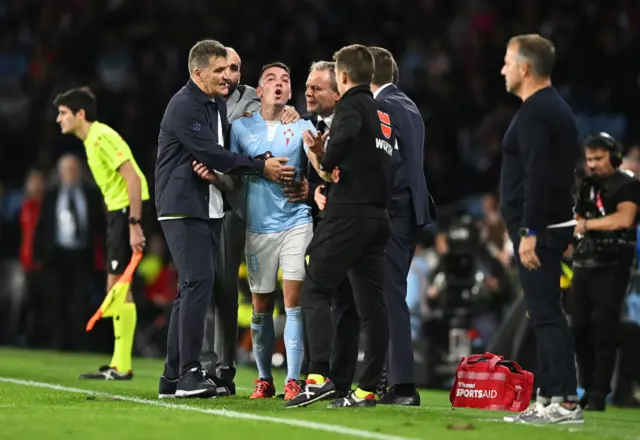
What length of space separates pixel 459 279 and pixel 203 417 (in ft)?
23.1

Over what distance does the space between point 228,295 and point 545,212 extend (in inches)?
129

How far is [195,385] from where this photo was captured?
9.21 m

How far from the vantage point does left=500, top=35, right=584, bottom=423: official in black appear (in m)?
7.89

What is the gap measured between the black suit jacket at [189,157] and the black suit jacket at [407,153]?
0.94 metres

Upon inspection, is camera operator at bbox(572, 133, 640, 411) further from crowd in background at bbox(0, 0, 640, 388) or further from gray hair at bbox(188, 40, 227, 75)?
crowd in background at bbox(0, 0, 640, 388)

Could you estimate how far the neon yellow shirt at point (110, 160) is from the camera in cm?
1167

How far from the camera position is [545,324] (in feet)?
26.2

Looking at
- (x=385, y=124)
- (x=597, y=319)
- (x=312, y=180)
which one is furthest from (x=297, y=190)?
(x=597, y=319)

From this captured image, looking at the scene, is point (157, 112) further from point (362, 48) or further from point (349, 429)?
point (349, 429)

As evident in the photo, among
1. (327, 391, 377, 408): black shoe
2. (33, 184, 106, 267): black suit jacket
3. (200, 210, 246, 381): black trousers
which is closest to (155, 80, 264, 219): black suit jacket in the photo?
(200, 210, 246, 381): black trousers

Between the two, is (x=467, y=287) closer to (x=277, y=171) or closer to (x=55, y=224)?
(x=55, y=224)

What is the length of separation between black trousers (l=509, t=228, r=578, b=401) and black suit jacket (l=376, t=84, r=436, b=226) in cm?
158

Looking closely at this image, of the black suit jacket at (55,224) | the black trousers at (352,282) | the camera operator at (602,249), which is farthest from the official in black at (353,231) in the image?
the black suit jacket at (55,224)

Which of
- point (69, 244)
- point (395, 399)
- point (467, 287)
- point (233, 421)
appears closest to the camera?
point (233, 421)
